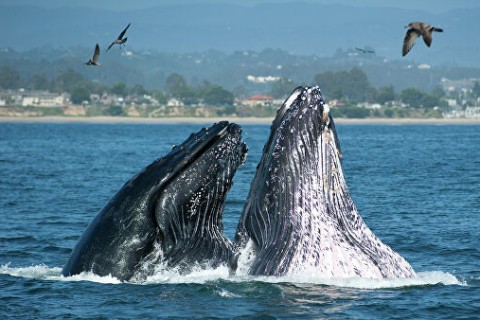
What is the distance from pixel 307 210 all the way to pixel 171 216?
125cm

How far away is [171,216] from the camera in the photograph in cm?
942

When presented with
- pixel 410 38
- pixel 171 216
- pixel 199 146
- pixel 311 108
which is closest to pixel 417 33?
pixel 410 38

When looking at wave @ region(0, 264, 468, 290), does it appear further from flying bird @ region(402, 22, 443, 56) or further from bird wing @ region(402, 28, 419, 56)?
bird wing @ region(402, 28, 419, 56)

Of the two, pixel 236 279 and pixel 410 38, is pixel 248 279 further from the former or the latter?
pixel 410 38

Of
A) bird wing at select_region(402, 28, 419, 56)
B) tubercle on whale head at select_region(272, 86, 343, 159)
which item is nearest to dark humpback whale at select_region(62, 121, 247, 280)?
tubercle on whale head at select_region(272, 86, 343, 159)

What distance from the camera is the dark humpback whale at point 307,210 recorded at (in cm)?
926

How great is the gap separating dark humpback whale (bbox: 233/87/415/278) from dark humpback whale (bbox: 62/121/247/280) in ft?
1.41

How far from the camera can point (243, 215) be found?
9547 millimetres

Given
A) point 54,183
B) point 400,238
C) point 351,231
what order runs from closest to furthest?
point 351,231
point 400,238
point 54,183

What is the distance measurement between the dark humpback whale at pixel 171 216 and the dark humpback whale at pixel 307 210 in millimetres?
431

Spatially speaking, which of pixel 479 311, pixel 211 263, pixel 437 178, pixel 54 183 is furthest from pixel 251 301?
pixel 437 178

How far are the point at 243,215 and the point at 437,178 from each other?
2487 centimetres

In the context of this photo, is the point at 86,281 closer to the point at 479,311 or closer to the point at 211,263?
the point at 211,263

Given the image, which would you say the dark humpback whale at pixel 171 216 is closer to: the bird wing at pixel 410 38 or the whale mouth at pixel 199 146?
the whale mouth at pixel 199 146
